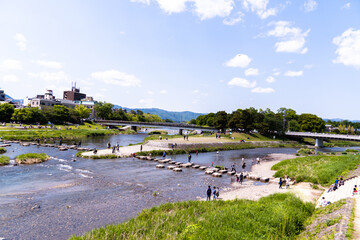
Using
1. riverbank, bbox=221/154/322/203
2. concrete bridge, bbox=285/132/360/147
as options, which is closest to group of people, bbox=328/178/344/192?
riverbank, bbox=221/154/322/203

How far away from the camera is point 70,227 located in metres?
18.2

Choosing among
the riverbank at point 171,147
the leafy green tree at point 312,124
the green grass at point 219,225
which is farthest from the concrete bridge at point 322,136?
the green grass at point 219,225

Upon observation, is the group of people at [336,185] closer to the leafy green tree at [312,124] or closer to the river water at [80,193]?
the river water at [80,193]

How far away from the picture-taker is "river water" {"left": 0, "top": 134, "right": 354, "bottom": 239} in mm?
18672

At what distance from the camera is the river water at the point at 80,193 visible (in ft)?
61.3

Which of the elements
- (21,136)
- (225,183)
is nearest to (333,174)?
(225,183)

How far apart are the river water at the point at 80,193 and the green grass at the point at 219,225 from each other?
14.6ft

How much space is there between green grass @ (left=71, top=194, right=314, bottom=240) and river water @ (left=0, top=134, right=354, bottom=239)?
4447 mm

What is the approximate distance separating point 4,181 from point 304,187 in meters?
39.9

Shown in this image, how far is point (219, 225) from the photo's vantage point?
15.3 meters

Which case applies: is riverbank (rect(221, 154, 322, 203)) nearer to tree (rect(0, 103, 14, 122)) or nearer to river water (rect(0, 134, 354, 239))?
river water (rect(0, 134, 354, 239))

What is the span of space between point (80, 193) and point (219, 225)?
58.9ft

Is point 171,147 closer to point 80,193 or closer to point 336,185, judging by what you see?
point 80,193

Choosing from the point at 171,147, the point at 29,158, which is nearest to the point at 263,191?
the point at 171,147
